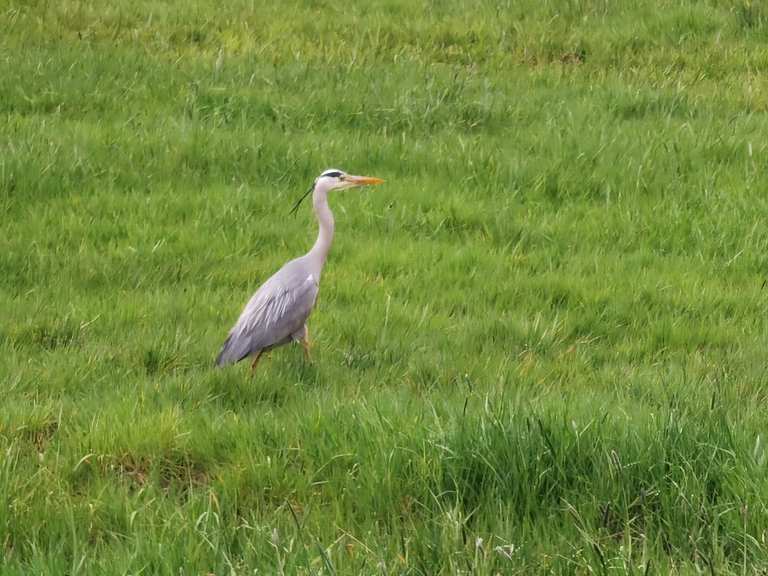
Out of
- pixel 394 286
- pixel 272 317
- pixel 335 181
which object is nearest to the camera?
pixel 272 317

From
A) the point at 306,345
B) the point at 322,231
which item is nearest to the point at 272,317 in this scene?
the point at 306,345

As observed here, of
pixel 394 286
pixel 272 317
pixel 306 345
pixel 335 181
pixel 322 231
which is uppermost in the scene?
pixel 335 181

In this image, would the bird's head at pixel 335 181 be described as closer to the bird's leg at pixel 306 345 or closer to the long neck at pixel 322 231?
the long neck at pixel 322 231

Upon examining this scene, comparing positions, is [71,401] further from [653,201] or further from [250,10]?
[250,10]

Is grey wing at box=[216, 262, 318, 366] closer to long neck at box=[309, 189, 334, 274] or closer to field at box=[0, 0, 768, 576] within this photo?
field at box=[0, 0, 768, 576]

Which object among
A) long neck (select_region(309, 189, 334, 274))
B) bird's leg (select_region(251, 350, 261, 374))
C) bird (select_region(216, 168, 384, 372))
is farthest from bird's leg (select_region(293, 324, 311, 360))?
long neck (select_region(309, 189, 334, 274))

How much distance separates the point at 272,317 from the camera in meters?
6.10

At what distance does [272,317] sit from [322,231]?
90 centimetres

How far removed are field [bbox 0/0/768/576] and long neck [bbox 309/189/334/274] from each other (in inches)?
15.1

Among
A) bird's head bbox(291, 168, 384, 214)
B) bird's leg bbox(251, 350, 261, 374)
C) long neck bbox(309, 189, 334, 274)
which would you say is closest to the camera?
bird's leg bbox(251, 350, 261, 374)

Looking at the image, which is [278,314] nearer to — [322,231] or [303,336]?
[303,336]

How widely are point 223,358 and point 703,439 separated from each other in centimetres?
253

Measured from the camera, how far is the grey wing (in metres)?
6.05

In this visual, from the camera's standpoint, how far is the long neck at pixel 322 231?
22.1ft
